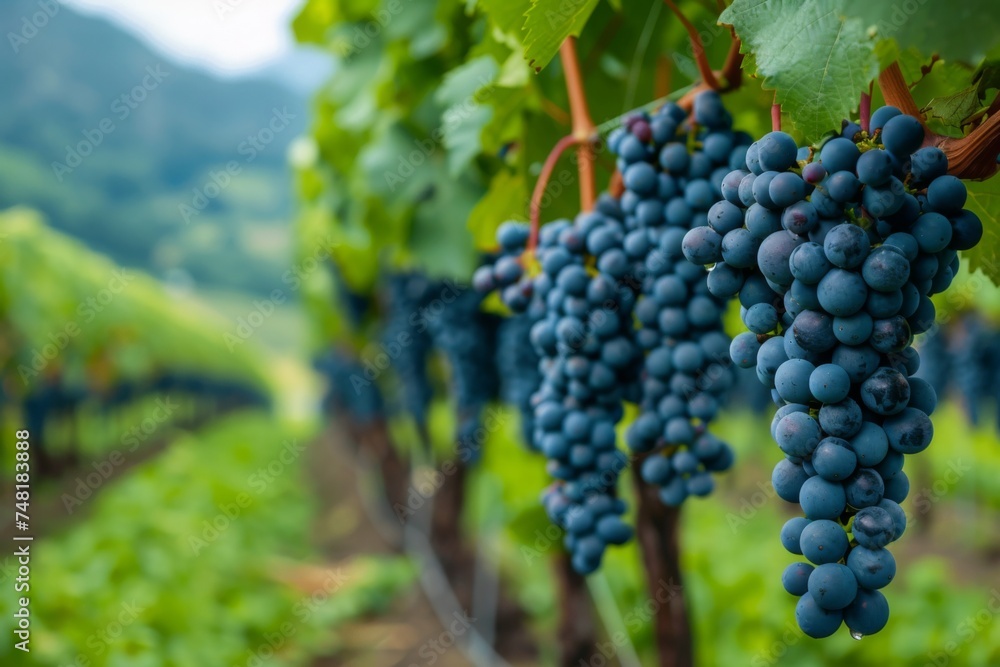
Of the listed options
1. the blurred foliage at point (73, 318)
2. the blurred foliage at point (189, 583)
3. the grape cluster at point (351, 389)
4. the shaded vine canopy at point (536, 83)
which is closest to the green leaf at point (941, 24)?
the shaded vine canopy at point (536, 83)

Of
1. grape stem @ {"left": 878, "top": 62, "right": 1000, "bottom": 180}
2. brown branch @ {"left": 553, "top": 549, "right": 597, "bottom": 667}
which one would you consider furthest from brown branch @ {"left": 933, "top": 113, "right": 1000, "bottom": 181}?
brown branch @ {"left": 553, "top": 549, "right": 597, "bottom": 667}

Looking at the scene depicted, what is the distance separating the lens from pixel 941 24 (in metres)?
0.75

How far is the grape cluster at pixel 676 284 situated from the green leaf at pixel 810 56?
0.33 metres

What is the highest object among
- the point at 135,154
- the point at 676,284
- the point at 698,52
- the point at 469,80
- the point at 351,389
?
the point at 135,154

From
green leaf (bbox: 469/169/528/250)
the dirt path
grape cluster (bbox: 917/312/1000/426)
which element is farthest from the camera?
grape cluster (bbox: 917/312/1000/426)

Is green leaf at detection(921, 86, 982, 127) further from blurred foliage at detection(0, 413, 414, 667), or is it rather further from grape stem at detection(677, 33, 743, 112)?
blurred foliage at detection(0, 413, 414, 667)

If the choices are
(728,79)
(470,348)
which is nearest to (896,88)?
(728,79)

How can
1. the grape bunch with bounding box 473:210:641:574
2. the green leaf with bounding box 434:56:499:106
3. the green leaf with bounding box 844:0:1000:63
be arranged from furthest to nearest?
the green leaf with bounding box 434:56:499:106 → the grape bunch with bounding box 473:210:641:574 → the green leaf with bounding box 844:0:1000:63

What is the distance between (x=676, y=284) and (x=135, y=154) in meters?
47.7

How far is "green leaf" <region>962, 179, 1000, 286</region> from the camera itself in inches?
41.5

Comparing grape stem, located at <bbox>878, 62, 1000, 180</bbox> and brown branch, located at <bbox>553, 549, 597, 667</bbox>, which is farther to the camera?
brown branch, located at <bbox>553, 549, 597, 667</bbox>

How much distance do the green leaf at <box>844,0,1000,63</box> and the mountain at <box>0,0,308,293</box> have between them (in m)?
28.6

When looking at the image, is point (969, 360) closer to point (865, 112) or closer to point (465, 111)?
point (465, 111)

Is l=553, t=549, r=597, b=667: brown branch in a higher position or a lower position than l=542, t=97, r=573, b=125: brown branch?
lower
